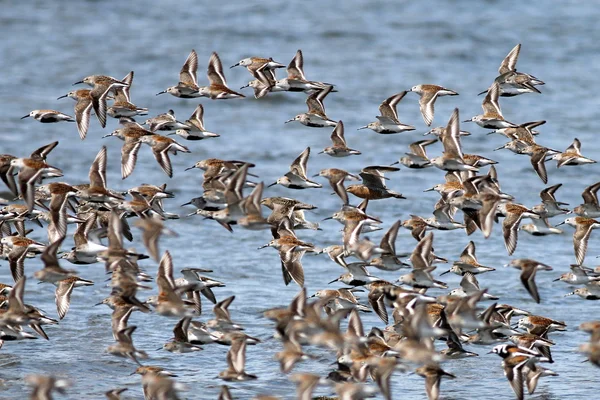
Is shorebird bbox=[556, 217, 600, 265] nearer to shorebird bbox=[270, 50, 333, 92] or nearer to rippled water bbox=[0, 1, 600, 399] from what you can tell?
rippled water bbox=[0, 1, 600, 399]

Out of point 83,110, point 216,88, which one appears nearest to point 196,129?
point 216,88

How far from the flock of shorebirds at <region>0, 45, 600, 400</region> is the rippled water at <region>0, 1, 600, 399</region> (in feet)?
1.67

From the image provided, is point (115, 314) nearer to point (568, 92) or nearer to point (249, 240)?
point (249, 240)

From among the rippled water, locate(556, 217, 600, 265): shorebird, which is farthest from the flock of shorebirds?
the rippled water

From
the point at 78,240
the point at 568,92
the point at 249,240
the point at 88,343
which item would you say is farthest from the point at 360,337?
the point at 568,92

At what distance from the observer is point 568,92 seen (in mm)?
23766

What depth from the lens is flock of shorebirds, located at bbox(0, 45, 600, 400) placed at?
24.9 ft

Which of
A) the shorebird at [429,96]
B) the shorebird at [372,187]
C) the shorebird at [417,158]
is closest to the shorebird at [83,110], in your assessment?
the shorebird at [372,187]

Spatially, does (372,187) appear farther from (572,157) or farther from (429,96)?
(572,157)

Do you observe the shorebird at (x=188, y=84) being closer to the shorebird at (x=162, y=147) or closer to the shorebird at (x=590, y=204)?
the shorebird at (x=162, y=147)

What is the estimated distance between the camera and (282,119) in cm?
2198

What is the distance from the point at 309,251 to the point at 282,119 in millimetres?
12713

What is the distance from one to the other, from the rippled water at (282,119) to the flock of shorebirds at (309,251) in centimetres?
51

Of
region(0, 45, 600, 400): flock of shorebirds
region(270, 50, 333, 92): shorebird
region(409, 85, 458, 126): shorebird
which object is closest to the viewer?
region(0, 45, 600, 400): flock of shorebirds
